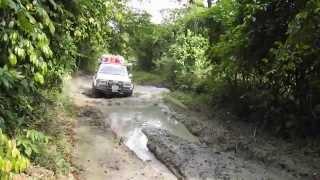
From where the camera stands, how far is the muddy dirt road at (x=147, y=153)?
10031 mm

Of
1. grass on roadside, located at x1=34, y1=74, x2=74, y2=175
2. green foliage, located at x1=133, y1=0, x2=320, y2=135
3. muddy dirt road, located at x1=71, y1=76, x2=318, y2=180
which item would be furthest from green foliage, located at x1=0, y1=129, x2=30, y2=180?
green foliage, located at x1=133, y1=0, x2=320, y2=135

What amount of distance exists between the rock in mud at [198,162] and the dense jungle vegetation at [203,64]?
7.89 ft

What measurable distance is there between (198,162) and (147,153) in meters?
1.58

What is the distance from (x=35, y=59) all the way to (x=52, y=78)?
7307 millimetres

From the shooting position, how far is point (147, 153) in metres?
12.0

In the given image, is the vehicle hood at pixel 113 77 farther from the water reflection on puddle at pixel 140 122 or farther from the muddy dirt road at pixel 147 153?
the muddy dirt road at pixel 147 153

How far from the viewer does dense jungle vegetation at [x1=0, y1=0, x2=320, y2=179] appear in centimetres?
449

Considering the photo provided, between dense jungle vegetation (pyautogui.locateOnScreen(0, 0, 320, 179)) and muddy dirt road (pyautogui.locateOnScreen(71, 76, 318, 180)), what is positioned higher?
dense jungle vegetation (pyautogui.locateOnScreen(0, 0, 320, 179))

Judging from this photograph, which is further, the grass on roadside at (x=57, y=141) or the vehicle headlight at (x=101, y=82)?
the vehicle headlight at (x=101, y=82)

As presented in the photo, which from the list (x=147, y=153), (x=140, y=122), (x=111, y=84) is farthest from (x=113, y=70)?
(x=147, y=153)

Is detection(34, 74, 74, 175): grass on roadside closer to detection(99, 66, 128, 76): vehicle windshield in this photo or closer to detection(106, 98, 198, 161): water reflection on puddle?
detection(106, 98, 198, 161): water reflection on puddle

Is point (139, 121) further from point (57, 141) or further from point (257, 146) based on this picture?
point (57, 141)

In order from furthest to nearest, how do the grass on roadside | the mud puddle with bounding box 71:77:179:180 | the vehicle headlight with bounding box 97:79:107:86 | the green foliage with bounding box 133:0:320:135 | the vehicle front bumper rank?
the vehicle headlight with bounding box 97:79:107:86 < the vehicle front bumper < the green foliage with bounding box 133:0:320:135 < the mud puddle with bounding box 71:77:179:180 < the grass on roadside

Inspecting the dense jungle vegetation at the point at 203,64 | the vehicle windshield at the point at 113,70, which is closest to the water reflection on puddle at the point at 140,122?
the dense jungle vegetation at the point at 203,64
